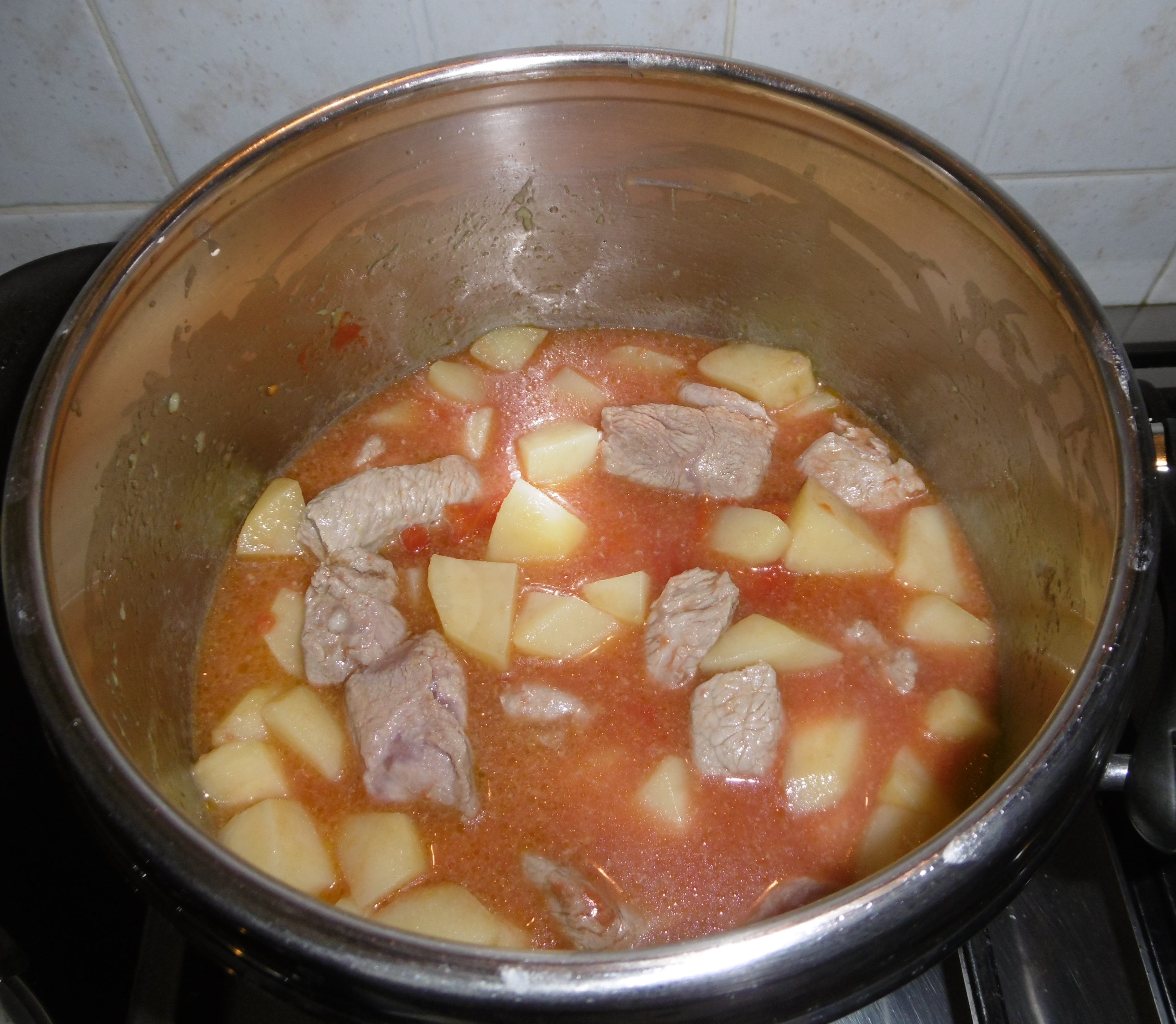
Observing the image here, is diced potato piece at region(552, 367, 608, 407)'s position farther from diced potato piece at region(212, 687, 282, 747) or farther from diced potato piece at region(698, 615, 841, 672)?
diced potato piece at region(212, 687, 282, 747)

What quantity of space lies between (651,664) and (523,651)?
0.80 feet

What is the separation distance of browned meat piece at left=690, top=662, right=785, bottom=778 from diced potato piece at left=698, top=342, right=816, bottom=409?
2.44 ft

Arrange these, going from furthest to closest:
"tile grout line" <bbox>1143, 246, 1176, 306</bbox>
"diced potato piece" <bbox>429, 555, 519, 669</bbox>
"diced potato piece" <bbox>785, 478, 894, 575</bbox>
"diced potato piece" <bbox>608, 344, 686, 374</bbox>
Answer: "tile grout line" <bbox>1143, 246, 1176, 306</bbox> → "diced potato piece" <bbox>608, 344, 686, 374</bbox> → "diced potato piece" <bbox>785, 478, 894, 575</bbox> → "diced potato piece" <bbox>429, 555, 519, 669</bbox>

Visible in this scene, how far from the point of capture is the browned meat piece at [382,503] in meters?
1.80

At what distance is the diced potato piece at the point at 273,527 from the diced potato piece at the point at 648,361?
0.81m

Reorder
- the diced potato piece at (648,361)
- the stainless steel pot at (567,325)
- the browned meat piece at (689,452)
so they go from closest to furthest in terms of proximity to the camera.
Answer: the stainless steel pot at (567,325)
the browned meat piece at (689,452)
the diced potato piece at (648,361)

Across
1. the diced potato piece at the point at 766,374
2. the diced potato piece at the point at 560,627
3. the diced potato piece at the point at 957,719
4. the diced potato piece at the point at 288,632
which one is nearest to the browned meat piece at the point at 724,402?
the diced potato piece at the point at 766,374

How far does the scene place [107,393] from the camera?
1.42 meters

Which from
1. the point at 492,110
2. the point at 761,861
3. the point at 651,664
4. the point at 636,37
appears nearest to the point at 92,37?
the point at 492,110

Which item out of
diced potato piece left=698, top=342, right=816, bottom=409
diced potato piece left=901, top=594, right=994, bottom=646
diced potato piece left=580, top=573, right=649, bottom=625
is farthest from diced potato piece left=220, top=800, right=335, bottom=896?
diced potato piece left=698, top=342, right=816, bottom=409

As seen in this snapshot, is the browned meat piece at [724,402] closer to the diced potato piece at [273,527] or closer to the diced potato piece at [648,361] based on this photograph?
the diced potato piece at [648,361]

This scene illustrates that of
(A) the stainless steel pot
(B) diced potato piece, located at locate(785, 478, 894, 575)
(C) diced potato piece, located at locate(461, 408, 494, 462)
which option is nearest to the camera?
(A) the stainless steel pot

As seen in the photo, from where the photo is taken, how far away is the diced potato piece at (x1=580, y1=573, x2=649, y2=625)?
5.67 ft

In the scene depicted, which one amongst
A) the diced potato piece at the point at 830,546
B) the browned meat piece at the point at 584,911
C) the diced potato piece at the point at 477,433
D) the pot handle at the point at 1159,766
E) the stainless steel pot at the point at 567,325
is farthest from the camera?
the diced potato piece at the point at 477,433
